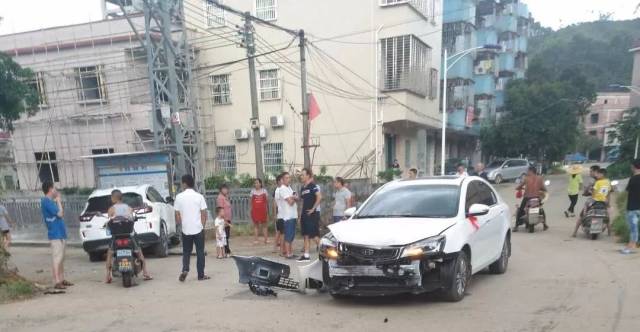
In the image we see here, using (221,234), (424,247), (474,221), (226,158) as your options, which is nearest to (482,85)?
(226,158)

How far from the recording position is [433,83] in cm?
2570

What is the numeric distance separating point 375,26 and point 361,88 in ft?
9.22

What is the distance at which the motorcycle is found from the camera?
7.59 meters

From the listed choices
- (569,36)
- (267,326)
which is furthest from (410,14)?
(569,36)

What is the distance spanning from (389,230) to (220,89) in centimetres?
1983

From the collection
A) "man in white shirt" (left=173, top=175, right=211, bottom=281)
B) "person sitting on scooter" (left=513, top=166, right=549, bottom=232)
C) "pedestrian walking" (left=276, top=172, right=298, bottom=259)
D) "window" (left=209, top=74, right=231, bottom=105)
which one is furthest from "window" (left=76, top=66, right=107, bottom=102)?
"person sitting on scooter" (left=513, top=166, right=549, bottom=232)

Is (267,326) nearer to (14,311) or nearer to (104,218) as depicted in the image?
(14,311)

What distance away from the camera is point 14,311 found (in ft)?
20.7

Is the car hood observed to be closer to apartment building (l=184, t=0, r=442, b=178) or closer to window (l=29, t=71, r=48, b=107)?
apartment building (l=184, t=0, r=442, b=178)

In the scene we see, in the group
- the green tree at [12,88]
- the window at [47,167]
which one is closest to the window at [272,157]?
the window at [47,167]

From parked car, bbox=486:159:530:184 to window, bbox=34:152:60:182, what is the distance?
82.0ft

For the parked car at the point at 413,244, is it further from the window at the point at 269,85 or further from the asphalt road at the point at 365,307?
the window at the point at 269,85

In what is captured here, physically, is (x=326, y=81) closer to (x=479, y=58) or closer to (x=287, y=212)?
(x=287, y=212)

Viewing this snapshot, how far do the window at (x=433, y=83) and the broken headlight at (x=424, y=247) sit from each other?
20190mm
